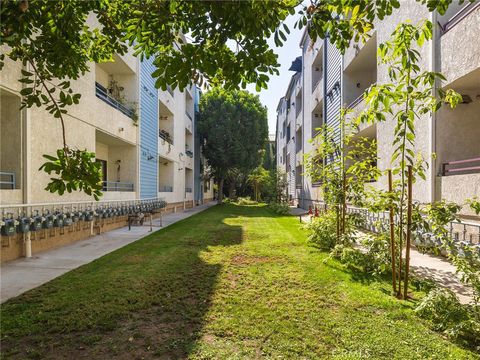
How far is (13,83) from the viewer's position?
22.5 ft

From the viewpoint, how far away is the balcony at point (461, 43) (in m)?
6.37

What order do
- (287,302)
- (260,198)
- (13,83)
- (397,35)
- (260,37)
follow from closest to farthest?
1. (260,37)
2. (397,35)
3. (287,302)
4. (13,83)
5. (260,198)

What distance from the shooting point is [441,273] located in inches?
227

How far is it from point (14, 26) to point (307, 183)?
71.0 feet

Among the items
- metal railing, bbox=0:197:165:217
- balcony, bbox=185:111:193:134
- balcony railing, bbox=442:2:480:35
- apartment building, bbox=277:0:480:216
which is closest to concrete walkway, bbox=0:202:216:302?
metal railing, bbox=0:197:165:217

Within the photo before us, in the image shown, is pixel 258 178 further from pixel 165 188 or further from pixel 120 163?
pixel 120 163

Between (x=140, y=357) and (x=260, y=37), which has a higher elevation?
(x=260, y=37)

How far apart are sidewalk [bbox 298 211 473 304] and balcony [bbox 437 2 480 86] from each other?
417 cm

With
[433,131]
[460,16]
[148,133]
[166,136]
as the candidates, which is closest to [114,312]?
[433,131]

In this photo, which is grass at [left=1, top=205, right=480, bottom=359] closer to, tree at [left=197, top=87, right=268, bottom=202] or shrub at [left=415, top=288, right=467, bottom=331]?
shrub at [left=415, top=288, right=467, bottom=331]

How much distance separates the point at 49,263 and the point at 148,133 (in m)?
11.8

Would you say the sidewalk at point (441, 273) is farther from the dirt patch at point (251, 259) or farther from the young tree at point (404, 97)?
the dirt patch at point (251, 259)

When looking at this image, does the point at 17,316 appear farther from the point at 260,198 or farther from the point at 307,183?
the point at 260,198

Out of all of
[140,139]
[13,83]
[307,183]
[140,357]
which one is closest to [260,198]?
[307,183]
